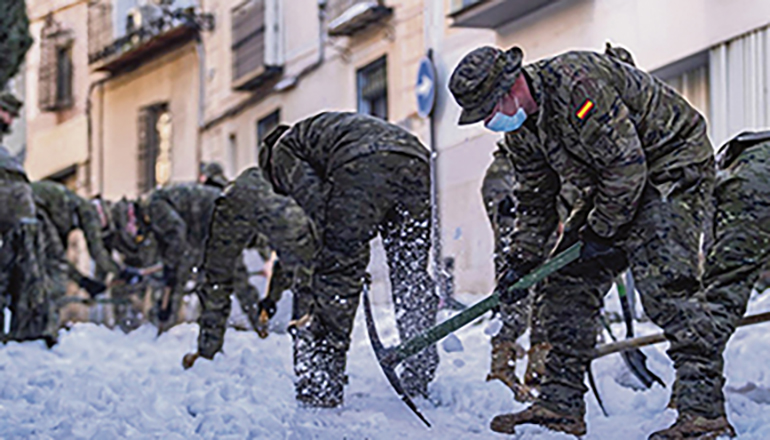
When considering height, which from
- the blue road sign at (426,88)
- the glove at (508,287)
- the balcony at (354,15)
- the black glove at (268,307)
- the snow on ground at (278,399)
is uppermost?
the balcony at (354,15)

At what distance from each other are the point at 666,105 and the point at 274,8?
17.9 m

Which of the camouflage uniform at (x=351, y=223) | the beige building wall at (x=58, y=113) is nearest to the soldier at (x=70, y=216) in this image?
the camouflage uniform at (x=351, y=223)

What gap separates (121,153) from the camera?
31266mm

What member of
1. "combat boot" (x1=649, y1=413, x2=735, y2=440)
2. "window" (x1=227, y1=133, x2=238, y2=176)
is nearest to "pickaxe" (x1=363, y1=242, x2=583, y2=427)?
"combat boot" (x1=649, y1=413, x2=735, y2=440)

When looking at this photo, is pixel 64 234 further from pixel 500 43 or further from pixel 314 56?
pixel 314 56

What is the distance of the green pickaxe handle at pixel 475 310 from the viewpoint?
19.7ft

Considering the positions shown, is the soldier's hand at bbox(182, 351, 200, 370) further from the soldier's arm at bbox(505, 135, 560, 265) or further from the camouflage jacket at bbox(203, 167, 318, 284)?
the soldier's arm at bbox(505, 135, 560, 265)

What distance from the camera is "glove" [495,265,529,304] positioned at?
6.16 metres

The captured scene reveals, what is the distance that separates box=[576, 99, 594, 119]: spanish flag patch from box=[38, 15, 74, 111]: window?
29495 millimetres

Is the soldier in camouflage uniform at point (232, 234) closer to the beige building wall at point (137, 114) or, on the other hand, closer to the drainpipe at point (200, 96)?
the drainpipe at point (200, 96)

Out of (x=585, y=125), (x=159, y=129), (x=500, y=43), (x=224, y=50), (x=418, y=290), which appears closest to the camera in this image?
(x=585, y=125)

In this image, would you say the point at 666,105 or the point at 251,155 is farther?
the point at 251,155

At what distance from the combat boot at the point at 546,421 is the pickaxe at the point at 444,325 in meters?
0.41

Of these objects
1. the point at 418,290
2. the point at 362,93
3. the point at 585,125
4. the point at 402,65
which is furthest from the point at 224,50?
the point at 585,125
